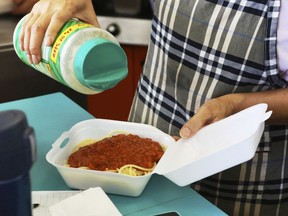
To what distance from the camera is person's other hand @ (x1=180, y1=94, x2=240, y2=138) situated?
886 mm

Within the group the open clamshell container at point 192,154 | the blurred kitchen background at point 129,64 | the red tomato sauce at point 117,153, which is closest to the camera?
the open clamshell container at point 192,154

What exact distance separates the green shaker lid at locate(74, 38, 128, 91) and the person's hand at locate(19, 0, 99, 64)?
0.29ft

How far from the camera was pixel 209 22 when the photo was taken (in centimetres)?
106

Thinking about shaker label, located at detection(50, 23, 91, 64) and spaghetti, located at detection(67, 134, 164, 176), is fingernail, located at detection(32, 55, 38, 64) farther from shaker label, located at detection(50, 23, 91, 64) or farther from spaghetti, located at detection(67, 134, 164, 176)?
spaghetti, located at detection(67, 134, 164, 176)

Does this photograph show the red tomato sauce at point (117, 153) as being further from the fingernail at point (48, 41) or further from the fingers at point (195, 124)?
the fingernail at point (48, 41)

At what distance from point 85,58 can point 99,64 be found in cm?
6

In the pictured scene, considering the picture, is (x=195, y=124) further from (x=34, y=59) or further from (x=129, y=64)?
(x=129, y=64)

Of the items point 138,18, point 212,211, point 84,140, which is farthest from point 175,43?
point 138,18

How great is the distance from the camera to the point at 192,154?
0.86 m

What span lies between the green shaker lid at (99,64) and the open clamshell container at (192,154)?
15 cm

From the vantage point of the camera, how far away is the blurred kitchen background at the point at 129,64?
1713 millimetres

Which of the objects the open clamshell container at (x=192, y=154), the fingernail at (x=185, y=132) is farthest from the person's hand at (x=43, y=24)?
the fingernail at (x=185, y=132)

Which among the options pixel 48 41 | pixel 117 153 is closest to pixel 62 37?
pixel 48 41

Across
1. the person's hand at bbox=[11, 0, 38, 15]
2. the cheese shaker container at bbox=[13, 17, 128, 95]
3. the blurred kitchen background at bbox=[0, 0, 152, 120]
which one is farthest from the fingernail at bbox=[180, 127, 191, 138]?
the person's hand at bbox=[11, 0, 38, 15]
